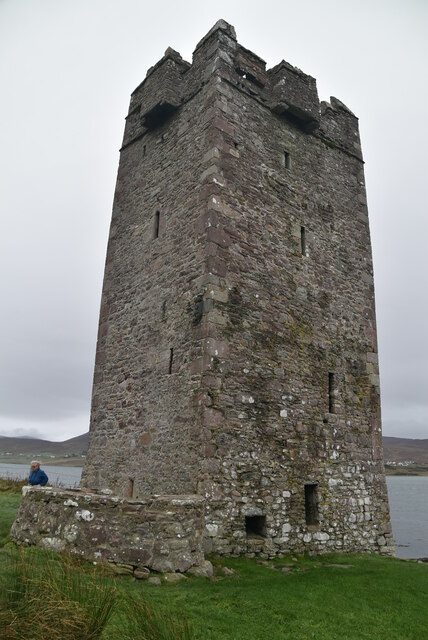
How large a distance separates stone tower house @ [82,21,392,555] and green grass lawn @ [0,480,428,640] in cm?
116

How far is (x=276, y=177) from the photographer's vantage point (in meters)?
11.9

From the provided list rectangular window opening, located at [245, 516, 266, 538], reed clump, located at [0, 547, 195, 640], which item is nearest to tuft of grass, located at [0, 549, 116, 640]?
reed clump, located at [0, 547, 195, 640]

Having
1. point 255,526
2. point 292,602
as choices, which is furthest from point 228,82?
point 292,602

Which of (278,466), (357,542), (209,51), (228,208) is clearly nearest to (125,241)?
(228,208)

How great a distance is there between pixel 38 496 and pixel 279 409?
4780 millimetres

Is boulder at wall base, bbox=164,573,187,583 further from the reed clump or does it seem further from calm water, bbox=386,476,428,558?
calm water, bbox=386,476,428,558

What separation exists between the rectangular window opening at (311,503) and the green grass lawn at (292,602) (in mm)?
1452

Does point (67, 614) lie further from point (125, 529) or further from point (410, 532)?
point (410, 532)

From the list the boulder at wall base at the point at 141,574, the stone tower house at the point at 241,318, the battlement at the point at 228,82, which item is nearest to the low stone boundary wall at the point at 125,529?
the boulder at wall base at the point at 141,574

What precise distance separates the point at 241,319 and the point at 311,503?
13.6 feet

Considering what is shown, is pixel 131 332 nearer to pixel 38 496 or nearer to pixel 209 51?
pixel 38 496

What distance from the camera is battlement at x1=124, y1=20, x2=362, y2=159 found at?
38.4 feet

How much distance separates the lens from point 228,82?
11.4 m

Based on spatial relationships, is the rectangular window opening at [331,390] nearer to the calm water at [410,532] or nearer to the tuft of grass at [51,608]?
the tuft of grass at [51,608]
